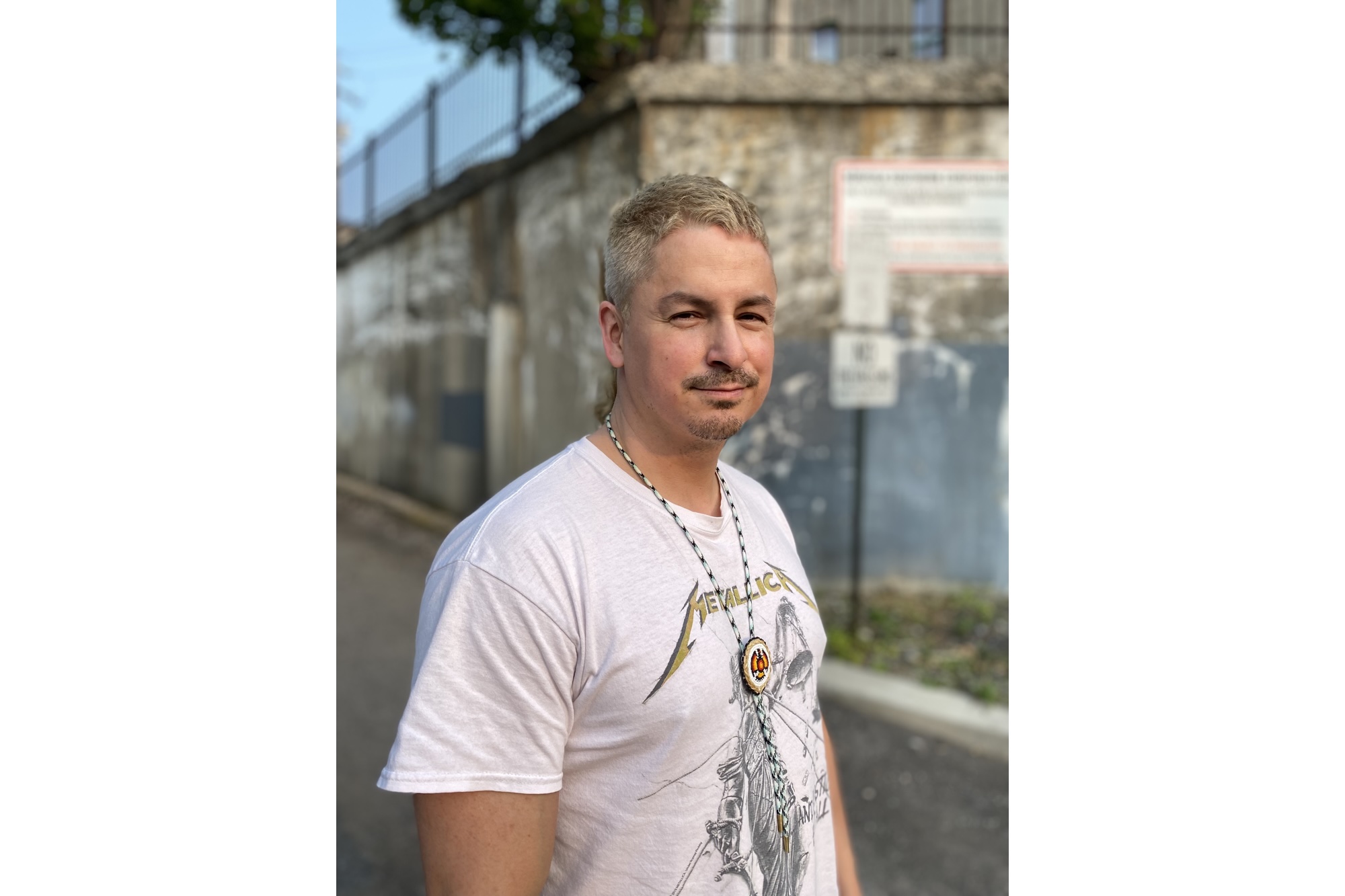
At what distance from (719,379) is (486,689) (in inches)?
20.8

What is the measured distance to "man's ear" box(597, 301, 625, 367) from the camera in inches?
61.6

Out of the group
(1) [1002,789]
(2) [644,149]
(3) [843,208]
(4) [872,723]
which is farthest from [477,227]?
(1) [1002,789]

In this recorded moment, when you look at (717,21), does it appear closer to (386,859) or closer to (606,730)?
(386,859)

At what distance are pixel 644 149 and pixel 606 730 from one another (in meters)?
5.59

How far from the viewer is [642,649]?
4.40 ft

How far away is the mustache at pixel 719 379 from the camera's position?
1.47 metres

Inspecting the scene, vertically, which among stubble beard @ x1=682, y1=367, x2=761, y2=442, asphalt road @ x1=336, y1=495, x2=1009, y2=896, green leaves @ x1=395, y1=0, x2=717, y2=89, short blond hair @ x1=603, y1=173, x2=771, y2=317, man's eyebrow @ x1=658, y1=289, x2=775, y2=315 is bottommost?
asphalt road @ x1=336, y1=495, x2=1009, y2=896

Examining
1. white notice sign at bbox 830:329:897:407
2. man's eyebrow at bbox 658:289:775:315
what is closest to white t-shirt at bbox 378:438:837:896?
man's eyebrow at bbox 658:289:775:315

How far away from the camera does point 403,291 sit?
1020 centimetres

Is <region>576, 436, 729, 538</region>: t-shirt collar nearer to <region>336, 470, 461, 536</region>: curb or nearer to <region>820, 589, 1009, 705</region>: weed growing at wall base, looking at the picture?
<region>820, 589, 1009, 705</region>: weed growing at wall base

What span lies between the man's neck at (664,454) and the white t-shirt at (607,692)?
5 cm

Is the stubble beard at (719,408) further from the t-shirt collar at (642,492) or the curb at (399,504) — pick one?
the curb at (399,504)

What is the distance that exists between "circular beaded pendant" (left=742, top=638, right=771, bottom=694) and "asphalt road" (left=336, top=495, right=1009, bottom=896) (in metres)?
2.45
